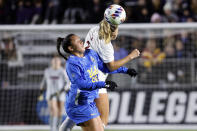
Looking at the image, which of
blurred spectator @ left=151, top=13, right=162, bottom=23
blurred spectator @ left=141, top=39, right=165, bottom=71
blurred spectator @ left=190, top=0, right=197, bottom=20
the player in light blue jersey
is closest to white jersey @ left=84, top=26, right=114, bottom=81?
the player in light blue jersey

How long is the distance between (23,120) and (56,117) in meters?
0.69

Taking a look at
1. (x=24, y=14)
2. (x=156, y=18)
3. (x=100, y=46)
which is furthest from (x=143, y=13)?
(x=100, y=46)

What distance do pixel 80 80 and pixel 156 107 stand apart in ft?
17.1

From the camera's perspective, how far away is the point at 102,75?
639cm

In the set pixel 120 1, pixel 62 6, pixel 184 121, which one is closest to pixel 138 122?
pixel 184 121

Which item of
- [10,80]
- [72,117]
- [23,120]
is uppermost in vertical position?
[72,117]

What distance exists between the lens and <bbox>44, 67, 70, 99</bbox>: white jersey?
35.9 feet

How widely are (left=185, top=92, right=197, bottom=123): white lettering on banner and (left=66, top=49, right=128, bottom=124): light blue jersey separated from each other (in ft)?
16.0

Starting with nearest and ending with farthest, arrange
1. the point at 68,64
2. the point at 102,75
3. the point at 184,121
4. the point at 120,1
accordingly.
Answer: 1. the point at 68,64
2. the point at 102,75
3. the point at 184,121
4. the point at 120,1

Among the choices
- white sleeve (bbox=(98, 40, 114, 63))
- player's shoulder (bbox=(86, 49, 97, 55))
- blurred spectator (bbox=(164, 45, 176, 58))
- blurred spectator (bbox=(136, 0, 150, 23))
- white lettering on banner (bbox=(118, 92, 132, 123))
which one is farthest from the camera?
blurred spectator (bbox=(136, 0, 150, 23))

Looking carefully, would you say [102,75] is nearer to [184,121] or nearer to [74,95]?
[74,95]

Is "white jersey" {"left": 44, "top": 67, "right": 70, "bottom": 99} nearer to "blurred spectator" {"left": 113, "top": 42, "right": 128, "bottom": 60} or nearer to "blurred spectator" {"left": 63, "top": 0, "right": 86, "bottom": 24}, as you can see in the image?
"blurred spectator" {"left": 113, "top": 42, "right": 128, "bottom": 60}

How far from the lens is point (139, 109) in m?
10.6

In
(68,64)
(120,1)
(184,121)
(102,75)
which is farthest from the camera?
(120,1)
